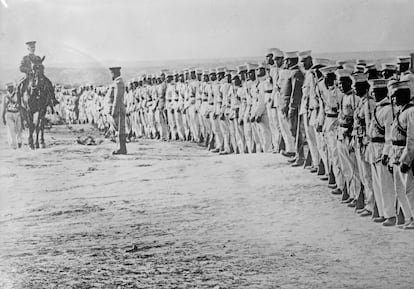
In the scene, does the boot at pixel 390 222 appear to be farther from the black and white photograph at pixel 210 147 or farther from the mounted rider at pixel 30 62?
the mounted rider at pixel 30 62

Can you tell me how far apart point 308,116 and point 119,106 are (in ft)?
4.18

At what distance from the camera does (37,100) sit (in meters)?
5.86

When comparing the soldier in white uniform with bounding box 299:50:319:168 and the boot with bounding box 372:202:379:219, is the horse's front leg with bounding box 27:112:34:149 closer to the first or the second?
the soldier in white uniform with bounding box 299:50:319:168

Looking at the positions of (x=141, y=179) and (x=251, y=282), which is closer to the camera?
(x=251, y=282)

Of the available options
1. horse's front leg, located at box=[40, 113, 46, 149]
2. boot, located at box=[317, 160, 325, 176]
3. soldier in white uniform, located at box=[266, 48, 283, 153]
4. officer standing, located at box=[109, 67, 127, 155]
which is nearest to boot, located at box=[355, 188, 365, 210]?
Answer: boot, located at box=[317, 160, 325, 176]

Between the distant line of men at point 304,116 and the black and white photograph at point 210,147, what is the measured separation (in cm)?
1

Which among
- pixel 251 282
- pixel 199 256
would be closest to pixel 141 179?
pixel 199 256

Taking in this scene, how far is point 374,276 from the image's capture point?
477 centimetres

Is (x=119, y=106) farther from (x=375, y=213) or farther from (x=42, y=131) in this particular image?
(x=375, y=213)

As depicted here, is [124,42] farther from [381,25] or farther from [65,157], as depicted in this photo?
[381,25]

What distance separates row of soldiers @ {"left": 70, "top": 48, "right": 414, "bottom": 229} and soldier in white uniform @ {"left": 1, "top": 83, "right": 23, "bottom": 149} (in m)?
0.64

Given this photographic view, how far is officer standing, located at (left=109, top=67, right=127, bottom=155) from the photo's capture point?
5484mm

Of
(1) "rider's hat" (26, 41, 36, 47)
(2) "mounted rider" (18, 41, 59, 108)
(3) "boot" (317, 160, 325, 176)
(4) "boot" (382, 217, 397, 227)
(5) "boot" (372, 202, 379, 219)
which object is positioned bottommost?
(4) "boot" (382, 217, 397, 227)

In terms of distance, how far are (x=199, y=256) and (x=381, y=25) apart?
5.81 ft
